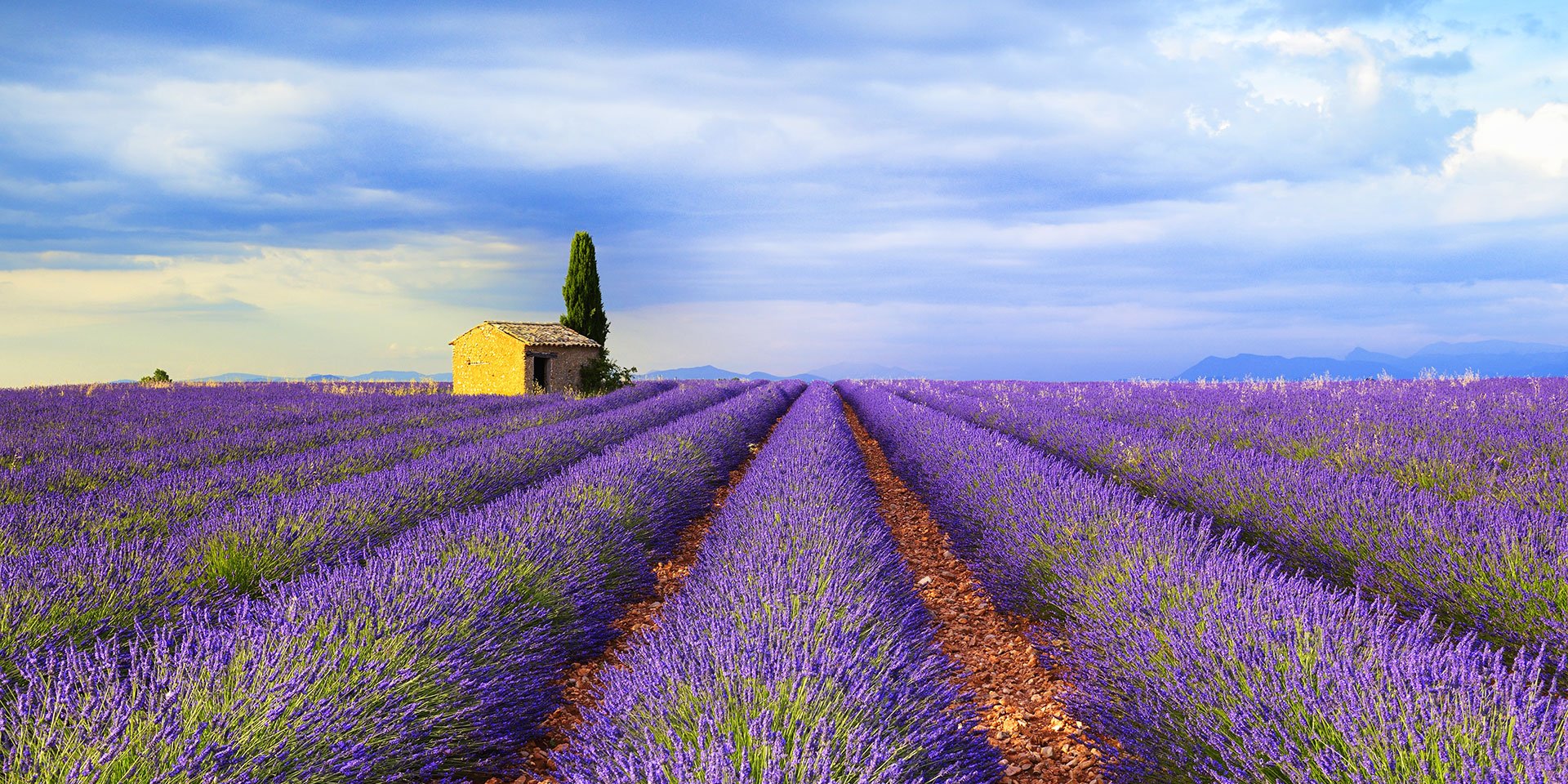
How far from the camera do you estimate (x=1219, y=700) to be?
225 cm

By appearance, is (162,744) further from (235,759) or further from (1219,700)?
(1219,700)

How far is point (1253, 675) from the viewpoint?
2244mm

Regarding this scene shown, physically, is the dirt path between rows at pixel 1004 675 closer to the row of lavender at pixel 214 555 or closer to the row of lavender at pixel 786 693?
the row of lavender at pixel 786 693

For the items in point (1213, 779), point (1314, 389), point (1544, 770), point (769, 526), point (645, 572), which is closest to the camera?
point (1544, 770)

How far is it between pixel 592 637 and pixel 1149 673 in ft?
8.71

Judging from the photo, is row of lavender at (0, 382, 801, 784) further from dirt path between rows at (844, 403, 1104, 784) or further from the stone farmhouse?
the stone farmhouse

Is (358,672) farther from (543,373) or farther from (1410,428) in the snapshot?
(543,373)

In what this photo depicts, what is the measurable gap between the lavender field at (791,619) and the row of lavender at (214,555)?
0.08 ft

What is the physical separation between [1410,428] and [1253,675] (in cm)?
774

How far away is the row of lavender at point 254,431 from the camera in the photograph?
6472 mm

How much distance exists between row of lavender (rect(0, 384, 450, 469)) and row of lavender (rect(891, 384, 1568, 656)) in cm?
1092

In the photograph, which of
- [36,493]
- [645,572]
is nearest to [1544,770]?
[645,572]

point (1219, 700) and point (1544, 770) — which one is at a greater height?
point (1544, 770)

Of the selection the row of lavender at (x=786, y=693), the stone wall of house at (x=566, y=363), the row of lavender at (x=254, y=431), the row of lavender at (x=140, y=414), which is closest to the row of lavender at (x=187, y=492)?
the row of lavender at (x=254, y=431)
